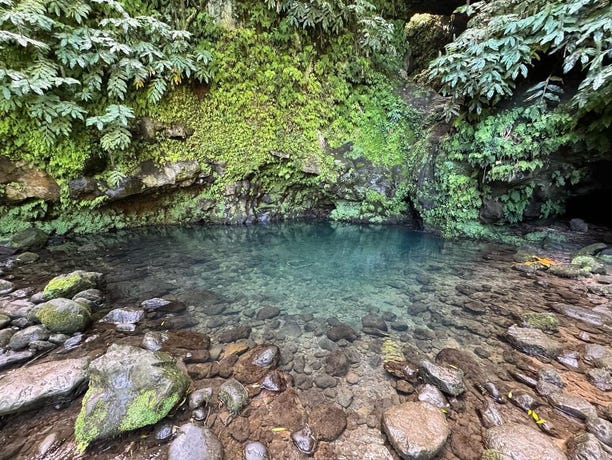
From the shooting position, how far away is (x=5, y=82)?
4.96m

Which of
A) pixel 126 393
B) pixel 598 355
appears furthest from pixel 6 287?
pixel 598 355

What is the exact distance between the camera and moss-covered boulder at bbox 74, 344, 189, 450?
1948 millimetres

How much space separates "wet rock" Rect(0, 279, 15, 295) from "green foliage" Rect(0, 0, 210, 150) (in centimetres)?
334

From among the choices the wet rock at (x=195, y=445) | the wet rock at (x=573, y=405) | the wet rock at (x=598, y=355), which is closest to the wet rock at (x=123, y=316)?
the wet rock at (x=195, y=445)

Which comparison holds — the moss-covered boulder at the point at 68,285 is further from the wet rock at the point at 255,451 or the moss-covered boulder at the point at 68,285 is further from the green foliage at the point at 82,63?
the wet rock at the point at 255,451

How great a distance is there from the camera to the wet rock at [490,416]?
7.19 ft

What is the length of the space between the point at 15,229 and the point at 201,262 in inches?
172

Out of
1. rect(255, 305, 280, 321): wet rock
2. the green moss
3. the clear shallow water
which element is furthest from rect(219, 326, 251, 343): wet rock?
the green moss

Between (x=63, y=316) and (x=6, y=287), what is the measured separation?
5.91ft

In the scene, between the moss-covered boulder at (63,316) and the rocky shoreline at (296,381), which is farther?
the moss-covered boulder at (63,316)

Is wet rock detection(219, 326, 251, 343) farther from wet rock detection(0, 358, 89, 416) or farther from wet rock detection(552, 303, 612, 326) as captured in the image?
wet rock detection(552, 303, 612, 326)

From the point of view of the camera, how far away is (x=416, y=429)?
6.79 ft

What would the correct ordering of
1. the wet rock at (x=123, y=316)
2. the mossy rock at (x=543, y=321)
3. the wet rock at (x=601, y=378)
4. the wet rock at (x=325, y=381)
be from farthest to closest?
the wet rock at (x=123, y=316), the mossy rock at (x=543, y=321), the wet rock at (x=325, y=381), the wet rock at (x=601, y=378)

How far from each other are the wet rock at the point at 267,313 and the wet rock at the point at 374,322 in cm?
126
